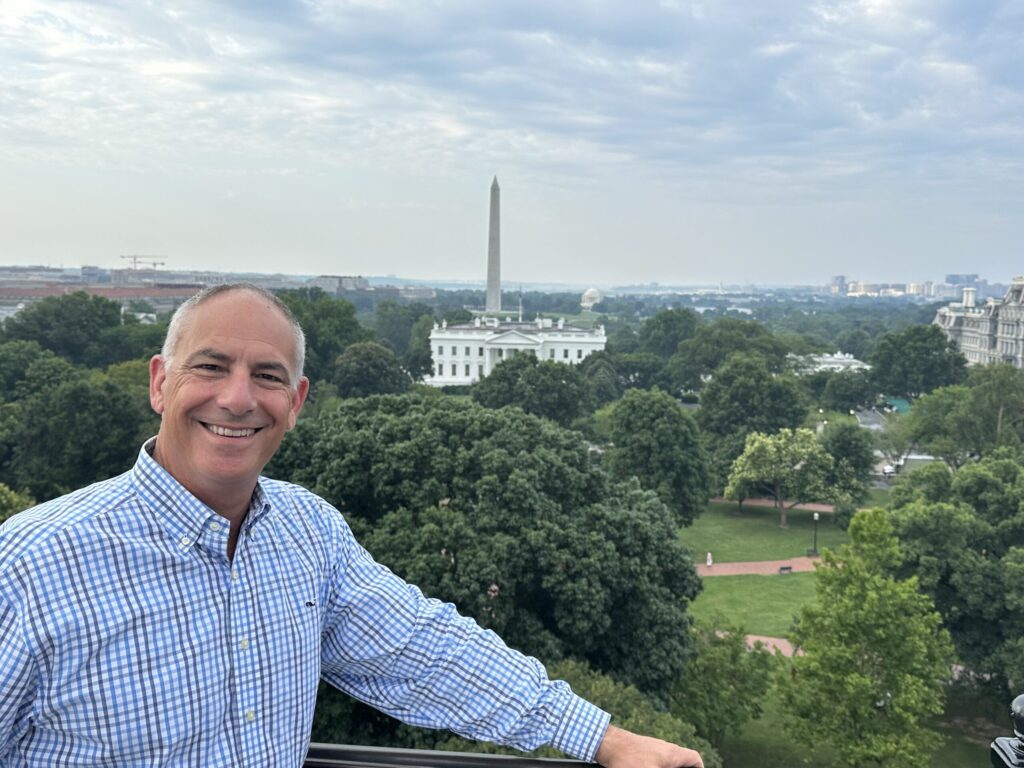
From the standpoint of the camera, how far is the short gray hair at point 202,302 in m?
2.51

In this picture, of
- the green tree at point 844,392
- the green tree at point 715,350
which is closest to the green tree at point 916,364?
the green tree at point 844,392

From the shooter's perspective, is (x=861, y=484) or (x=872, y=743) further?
(x=861, y=484)

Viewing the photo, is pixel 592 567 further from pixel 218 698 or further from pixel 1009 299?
pixel 1009 299

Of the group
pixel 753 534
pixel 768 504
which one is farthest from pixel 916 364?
pixel 753 534

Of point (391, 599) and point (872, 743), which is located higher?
point (391, 599)

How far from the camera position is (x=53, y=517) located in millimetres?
2117

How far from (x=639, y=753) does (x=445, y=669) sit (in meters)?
0.62

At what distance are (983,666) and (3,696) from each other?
64.9 feet

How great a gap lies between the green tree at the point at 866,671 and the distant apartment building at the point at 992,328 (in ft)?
205

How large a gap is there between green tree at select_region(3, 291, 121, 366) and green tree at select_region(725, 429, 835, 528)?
38241mm

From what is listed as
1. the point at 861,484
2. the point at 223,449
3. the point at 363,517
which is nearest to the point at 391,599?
Result: the point at 223,449

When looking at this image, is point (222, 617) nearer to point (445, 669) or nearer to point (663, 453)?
point (445, 669)

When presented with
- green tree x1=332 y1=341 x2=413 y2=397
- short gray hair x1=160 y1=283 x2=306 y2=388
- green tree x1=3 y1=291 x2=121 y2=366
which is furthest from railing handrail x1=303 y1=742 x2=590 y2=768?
green tree x1=3 y1=291 x2=121 y2=366

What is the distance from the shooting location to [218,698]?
7.50 feet
